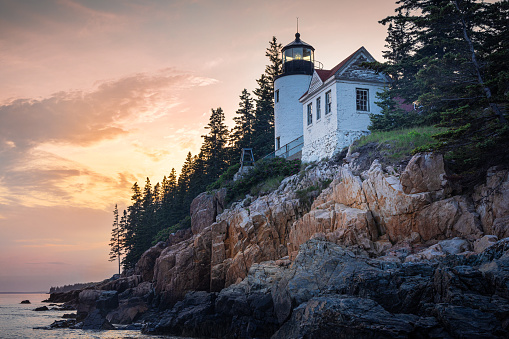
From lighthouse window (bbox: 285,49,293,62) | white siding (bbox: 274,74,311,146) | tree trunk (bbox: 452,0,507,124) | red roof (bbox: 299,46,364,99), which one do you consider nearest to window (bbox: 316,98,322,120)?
red roof (bbox: 299,46,364,99)

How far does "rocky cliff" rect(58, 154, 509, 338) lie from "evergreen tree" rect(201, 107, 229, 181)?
783 inches

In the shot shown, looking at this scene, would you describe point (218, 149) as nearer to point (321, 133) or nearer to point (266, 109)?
point (266, 109)

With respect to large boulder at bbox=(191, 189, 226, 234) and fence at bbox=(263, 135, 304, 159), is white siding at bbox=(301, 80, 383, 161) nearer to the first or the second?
fence at bbox=(263, 135, 304, 159)

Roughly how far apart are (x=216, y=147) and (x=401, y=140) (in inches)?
1268

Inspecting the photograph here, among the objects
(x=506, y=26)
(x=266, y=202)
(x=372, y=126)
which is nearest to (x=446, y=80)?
(x=506, y=26)

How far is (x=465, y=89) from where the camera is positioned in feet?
66.4

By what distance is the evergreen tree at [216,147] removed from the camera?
170 feet

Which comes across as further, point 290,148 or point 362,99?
point 290,148

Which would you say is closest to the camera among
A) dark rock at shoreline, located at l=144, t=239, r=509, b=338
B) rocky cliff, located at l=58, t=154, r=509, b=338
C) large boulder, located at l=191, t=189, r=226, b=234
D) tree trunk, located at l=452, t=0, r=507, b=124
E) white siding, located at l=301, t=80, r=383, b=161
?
dark rock at shoreline, located at l=144, t=239, r=509, b=338

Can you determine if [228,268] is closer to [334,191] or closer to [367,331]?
[334,191]

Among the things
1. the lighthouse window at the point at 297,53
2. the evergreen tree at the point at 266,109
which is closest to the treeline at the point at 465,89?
the lighthouse window at the point at 297,53

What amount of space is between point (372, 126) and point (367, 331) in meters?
17.8

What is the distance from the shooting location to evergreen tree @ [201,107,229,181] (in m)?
51.7

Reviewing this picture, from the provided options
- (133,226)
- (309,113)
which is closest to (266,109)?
(309,113)
